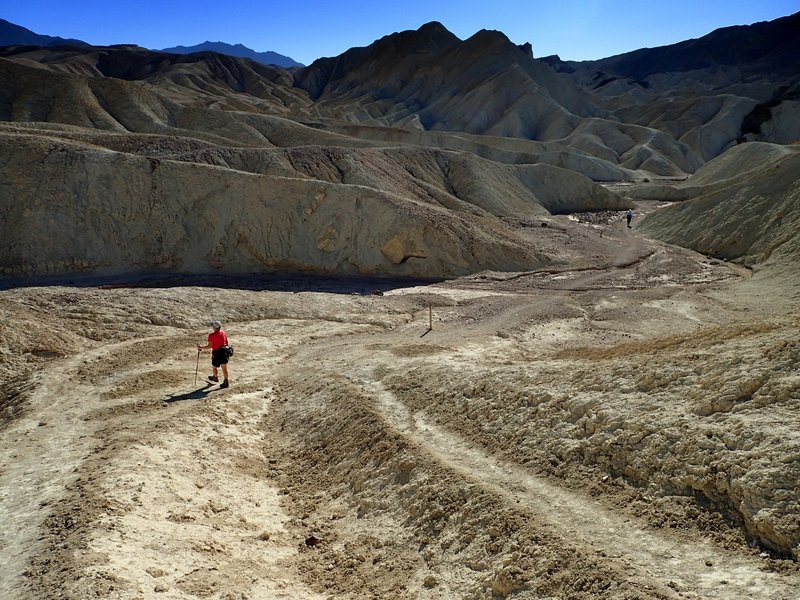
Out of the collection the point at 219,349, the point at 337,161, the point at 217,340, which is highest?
the point at 337,161

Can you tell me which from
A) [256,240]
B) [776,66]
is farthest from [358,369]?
[776,66]

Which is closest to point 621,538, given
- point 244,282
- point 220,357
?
point 220,357

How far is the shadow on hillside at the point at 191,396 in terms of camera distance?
419 inches

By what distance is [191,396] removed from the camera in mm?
10914

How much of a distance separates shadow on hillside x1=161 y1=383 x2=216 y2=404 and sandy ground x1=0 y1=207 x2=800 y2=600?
7 centimetres

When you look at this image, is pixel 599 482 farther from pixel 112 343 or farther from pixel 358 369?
pixel 112 343

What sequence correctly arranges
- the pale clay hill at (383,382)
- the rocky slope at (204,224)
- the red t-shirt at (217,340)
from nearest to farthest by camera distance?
the pale clay hill at (383,382)
the red t-shirt at (217,340)
the rocky slope at (204,224)

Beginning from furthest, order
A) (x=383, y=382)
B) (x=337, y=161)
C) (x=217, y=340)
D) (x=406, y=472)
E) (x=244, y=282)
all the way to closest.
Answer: (x=337, y=161) → (x=244, y=282) → (x=217, y=340) → (x=383, y=382) → (x=406, y=472)

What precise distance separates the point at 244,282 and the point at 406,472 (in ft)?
54.7

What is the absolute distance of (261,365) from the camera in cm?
1370

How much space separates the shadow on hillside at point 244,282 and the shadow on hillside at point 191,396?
10160mm

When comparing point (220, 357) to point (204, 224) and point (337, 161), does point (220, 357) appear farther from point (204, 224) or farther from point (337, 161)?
point (337, 161)

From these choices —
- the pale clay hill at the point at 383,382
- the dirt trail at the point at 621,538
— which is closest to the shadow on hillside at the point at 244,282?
the pale clay hill at the point at 383,382

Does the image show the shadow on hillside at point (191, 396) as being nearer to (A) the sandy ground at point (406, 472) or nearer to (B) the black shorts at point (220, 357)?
(A) the sandy ground at point (406, 472)
